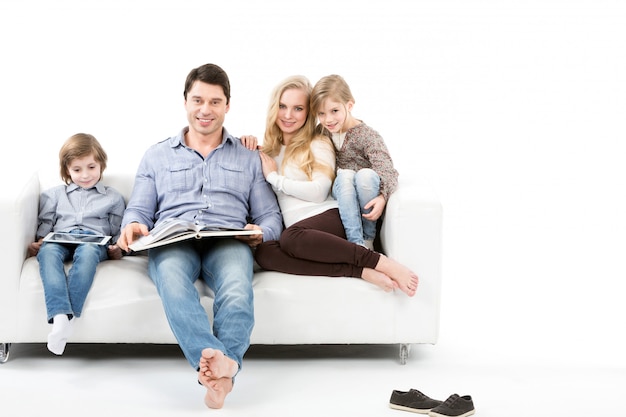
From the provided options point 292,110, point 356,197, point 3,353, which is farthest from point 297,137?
point 3,353

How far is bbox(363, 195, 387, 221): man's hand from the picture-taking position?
4.39 m

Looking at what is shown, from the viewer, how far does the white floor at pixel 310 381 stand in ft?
12.4

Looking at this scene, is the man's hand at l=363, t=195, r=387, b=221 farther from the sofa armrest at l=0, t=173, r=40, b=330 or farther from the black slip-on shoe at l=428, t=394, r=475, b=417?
the sofa armrest at l=0, t=173, r=40, b=330

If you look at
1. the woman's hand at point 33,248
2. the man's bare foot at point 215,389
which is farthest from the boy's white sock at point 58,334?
the man's bare foot at point 215,389

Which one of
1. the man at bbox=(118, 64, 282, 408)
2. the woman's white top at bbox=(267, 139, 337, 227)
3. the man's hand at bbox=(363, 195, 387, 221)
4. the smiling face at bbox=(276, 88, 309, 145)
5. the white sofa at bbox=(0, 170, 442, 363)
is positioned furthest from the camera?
the smiling face at bbox=(276, 88, 309, 145)

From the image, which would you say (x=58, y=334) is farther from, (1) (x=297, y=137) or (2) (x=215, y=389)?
(1) (x=297, y=137)

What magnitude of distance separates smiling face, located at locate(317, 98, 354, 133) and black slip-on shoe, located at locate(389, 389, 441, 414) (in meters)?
1.28

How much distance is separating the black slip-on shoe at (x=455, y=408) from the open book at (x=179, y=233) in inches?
37.8

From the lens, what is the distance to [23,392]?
3.86m

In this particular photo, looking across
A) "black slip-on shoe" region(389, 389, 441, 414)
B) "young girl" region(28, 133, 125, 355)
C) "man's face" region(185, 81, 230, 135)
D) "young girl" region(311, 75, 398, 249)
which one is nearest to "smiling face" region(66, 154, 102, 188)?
"young girl" region(28, 133, 125, 355)

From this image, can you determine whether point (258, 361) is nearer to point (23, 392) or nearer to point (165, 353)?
point (165, 353)

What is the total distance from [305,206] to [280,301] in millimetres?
511

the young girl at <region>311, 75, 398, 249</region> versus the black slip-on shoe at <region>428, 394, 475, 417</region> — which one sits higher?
the young girl at <region>311, 75, 398, 249</region>

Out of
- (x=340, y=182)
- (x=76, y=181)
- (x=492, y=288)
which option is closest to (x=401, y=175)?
(x=340, y=182)
